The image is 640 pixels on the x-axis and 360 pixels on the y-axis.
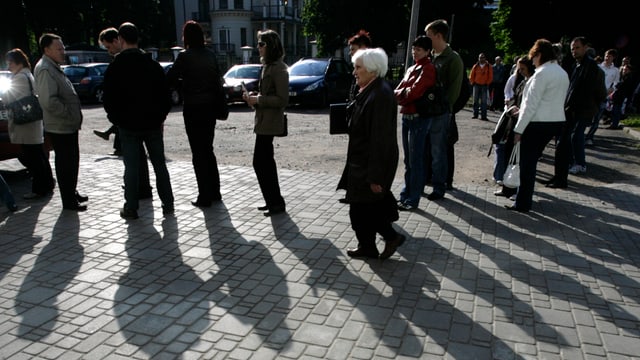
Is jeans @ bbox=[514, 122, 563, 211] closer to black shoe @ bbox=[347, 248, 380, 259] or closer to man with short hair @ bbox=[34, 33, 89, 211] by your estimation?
black shoe @ bbox=[347, 248, 380, 259]

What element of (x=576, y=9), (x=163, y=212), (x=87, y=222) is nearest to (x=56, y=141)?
(x=87, y=222)

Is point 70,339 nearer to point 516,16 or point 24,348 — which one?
point 24,348

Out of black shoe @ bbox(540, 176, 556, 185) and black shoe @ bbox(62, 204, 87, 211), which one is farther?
black shoe @ bbox(540, 176, 556, 185)

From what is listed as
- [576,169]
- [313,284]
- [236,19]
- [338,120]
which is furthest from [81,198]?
[236,19]

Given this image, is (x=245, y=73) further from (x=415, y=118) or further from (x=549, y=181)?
(x=415, y=118)

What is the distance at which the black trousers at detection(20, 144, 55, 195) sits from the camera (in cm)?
642

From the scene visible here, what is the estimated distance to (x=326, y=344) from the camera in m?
3.19

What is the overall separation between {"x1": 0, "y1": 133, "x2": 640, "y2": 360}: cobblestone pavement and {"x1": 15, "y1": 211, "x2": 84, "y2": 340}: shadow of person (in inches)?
0.6

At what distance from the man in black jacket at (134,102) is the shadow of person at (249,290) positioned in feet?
3.65

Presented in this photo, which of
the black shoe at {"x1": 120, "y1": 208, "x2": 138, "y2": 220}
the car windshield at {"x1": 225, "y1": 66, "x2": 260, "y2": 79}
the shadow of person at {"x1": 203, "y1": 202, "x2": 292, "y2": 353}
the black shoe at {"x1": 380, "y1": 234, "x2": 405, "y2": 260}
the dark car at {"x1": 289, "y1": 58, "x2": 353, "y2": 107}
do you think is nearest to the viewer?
the shadow of person at {"x1": 203, "y1": 202, "x2": 292, "y2": 353}

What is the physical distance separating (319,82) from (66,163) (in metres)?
12.3

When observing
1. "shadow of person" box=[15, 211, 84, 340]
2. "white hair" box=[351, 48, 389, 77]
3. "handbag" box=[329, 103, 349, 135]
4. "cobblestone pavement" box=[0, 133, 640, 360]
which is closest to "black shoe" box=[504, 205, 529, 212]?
"cobblestone pavement" box=[0, 133, 640, 360]

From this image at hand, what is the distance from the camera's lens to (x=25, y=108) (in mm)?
6094

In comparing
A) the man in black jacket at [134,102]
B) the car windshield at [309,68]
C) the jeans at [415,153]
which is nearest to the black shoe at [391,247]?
the jeans at [415,153]
